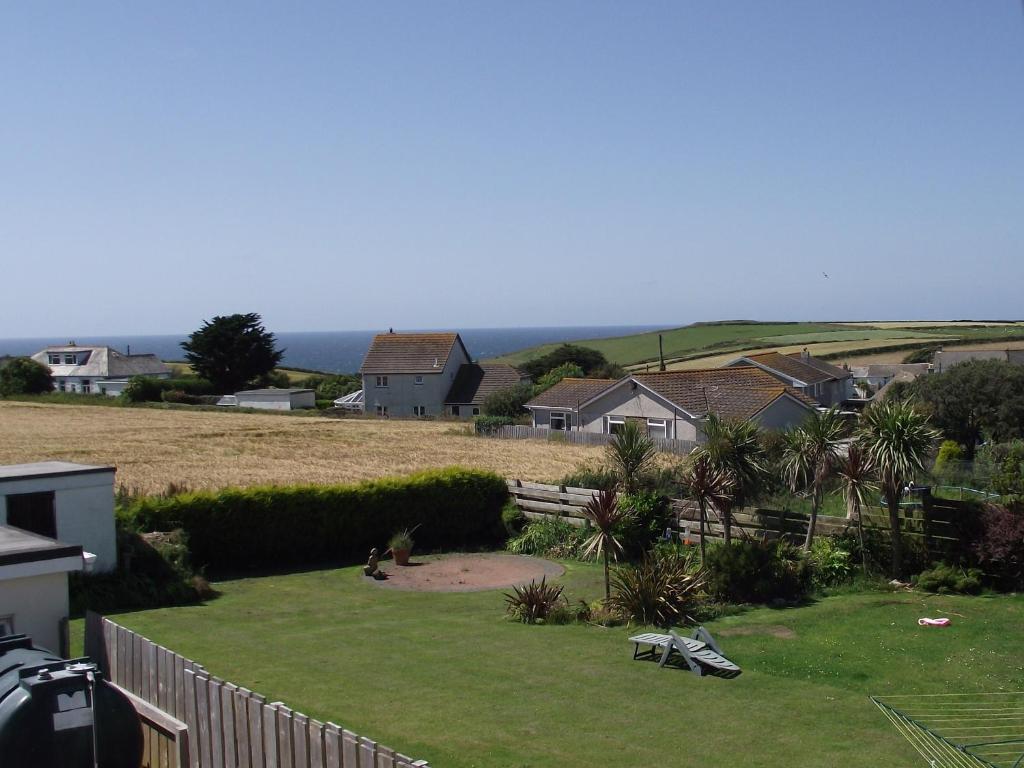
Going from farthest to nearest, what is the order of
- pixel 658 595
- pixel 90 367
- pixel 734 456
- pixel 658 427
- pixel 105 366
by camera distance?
pixel 90 367 → pixel 105 366 → pixel 658 427 → pixel 734 456 → pixel 658 595

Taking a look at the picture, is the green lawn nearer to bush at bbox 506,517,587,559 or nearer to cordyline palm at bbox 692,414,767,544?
cordyline palm at bbox 692,414,767,544

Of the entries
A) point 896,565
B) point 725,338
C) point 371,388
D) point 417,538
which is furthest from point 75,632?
point 725,338

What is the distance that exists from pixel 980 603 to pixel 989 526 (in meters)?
1.95

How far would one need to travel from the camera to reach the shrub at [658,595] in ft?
60.0

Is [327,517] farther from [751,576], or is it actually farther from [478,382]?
[478,382]

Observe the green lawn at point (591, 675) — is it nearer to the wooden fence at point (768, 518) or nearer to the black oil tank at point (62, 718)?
the wooden fence at point (768, 518)

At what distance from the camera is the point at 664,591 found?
18.5 meters

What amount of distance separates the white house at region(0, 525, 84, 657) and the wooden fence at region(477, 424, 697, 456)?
32.4 metres

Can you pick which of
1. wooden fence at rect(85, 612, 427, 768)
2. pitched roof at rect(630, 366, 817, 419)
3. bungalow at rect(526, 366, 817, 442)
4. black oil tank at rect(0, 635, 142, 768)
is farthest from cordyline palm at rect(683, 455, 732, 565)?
pitched roof at rect(630, 366, 817, 419)

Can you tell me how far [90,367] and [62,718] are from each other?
103 meters

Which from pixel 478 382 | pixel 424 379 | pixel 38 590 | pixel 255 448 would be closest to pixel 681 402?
pixel 255 448

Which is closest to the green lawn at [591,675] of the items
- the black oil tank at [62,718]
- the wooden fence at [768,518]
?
the wooden fence at [768,518]

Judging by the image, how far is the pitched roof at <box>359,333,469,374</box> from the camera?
74.8m

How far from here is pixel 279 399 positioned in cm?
8162
